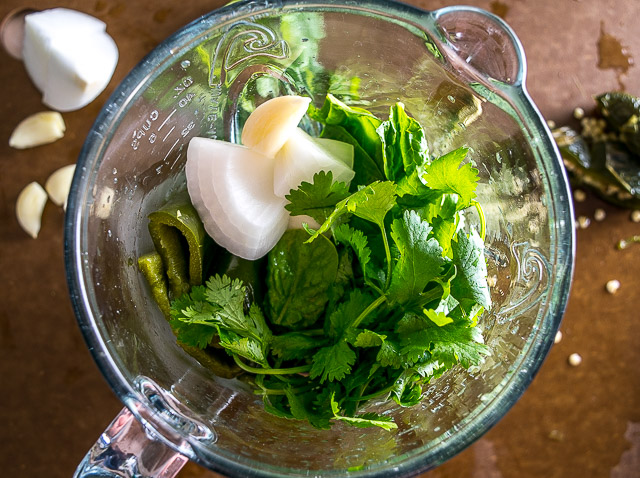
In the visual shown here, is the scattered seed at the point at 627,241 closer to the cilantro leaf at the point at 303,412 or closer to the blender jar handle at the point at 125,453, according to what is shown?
the cilantro leaf at the point at 303,412

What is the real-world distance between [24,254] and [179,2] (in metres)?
0.57

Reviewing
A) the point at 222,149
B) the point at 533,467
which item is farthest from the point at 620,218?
the point at 222,149

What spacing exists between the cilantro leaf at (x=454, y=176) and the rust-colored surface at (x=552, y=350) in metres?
0.60

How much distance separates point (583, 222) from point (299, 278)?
0.71m

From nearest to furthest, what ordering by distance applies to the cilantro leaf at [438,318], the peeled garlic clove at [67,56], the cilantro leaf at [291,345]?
the cilantro leaf at [438,318] → the cilantro leaf at [291,345] → the peeled garlic clove at [67,56]

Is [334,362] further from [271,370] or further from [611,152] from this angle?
[611,152]

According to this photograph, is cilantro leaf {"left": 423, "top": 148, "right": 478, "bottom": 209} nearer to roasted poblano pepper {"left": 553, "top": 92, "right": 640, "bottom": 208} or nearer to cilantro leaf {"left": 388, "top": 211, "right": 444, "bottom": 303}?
cilantro leaf {"left": 388, "top": 211, "right": 444, "bottom": 303}

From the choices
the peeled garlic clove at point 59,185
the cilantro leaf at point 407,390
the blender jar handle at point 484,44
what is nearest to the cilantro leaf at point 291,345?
the cilantro leaf at point 407,390

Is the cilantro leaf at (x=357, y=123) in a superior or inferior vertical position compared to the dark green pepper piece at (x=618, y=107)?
superior

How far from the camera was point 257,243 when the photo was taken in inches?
34.6

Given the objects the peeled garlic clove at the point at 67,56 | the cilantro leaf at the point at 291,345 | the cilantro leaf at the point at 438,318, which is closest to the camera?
Result: the cilantro leaf at the point at 438,318

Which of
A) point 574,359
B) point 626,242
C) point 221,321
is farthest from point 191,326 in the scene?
point 626,242

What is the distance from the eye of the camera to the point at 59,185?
1237 mm

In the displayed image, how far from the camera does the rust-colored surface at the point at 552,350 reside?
124cm
